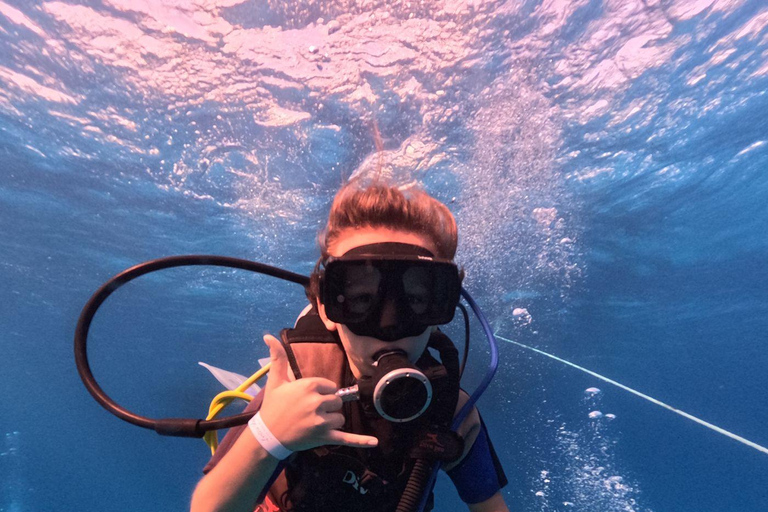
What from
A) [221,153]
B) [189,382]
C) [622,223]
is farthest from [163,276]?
[189,382]

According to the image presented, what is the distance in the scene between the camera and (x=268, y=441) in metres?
1.85

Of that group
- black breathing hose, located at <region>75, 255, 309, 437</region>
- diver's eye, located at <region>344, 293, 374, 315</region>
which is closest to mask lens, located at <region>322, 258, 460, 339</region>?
diver's eye, located at <region>344, 293, 374, 315</region>

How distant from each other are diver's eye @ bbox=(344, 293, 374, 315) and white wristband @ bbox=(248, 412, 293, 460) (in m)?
0.77

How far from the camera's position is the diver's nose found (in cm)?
232

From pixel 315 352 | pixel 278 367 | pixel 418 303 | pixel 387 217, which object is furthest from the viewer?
pixel 387 217

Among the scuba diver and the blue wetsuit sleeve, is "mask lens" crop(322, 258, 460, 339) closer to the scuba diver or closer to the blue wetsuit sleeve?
the scuba diver

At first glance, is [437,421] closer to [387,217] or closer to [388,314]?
[388,314]

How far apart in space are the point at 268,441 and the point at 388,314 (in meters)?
0.88

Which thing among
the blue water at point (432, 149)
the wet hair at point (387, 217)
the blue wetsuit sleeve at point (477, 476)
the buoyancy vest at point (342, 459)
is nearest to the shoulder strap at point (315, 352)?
the buoyancy vest at point (342, 459)

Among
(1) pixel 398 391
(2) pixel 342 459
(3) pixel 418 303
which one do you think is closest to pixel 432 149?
(3) pixel 418 303

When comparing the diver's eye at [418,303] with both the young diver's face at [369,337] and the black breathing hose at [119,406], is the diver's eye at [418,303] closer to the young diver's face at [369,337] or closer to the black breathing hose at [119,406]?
the young diver's face at [369,337]

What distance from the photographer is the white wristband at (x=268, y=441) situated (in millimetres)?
1847

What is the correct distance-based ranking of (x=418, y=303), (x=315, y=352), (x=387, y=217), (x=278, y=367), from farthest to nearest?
(x=387, y=217) → (x=315, y=352) → (x=418, y=303) → (x=278, y=367)

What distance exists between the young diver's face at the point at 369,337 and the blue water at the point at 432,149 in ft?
16.0
